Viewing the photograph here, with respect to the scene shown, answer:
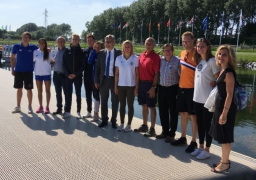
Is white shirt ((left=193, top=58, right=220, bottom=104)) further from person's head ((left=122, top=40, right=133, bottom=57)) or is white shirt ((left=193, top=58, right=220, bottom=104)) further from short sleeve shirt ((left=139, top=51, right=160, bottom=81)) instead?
person's head ((left=122, top=40, right=133, bottom=57))

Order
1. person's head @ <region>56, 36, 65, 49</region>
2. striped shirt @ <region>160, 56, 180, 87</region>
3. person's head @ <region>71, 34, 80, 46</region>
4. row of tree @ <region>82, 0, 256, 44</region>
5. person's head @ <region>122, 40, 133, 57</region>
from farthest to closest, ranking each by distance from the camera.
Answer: row of tree @ <region>82, 0, 256, 44</region>, person's head @ <region>56, 36, 65, 49</region>, person's head @ <region>71, 34, 80, 46</region>, person's head @ <region>122, 40, 133, 57</region>, striped shirt @ <region>160, 56, 180, 87</region>

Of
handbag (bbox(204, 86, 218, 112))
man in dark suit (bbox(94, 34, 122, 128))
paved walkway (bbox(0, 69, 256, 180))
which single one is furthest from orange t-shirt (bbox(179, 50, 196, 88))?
man in dark suit (bbox(94, 34, 122, 128))

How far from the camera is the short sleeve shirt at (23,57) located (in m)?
5.58

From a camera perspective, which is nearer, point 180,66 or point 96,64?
point 180,66

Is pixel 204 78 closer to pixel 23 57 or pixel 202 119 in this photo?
pixel 202 119

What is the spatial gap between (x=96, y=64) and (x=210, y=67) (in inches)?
88.1

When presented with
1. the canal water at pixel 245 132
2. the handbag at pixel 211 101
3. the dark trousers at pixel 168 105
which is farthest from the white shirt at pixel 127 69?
the canal water at pixel 245 132

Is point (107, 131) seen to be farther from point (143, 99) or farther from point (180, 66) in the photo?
point (180, 66)

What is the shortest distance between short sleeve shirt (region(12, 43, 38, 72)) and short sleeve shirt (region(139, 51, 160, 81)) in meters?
2.50

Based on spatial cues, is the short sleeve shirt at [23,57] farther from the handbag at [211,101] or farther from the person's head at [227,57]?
the person's head at [227,57]

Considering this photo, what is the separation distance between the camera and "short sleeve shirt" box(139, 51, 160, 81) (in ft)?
14.3

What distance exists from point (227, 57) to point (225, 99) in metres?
0.49

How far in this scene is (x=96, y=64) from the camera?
502cm

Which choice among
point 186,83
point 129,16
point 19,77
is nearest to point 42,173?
point 186,83
